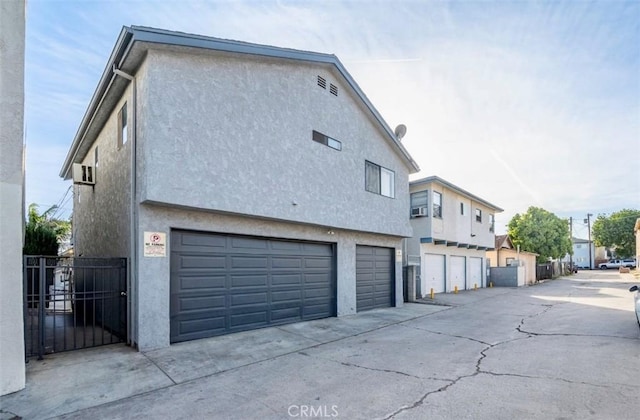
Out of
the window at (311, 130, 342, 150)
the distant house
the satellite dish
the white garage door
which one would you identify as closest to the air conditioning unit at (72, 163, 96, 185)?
the window at (311, 130, 342, 150)

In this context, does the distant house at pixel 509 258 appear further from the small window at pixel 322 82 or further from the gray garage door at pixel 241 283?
the small window at pixel 322 82

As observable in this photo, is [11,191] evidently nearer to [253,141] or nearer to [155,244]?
[155,244]

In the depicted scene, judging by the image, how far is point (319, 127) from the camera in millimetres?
10945

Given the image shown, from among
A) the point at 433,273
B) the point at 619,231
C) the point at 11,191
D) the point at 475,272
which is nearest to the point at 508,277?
the point at 475,272

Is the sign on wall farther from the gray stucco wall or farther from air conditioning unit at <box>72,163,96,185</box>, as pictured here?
air conditioning unit at <box>72,163,96,185</box>

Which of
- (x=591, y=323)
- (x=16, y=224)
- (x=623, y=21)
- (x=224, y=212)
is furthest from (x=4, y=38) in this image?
(x=591, y=323)

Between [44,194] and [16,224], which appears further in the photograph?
[44,194]

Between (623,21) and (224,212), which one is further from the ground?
(623,21)

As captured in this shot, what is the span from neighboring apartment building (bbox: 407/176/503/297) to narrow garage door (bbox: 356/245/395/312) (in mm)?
3597

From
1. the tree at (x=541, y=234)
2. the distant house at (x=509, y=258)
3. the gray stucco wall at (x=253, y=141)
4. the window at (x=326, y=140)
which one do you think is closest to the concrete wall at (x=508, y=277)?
the distant house at (x=509, y=258)

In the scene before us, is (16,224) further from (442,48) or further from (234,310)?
(442,48)

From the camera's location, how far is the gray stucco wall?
7359mm

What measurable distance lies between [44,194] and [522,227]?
1572 inches

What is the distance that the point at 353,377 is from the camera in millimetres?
5832
